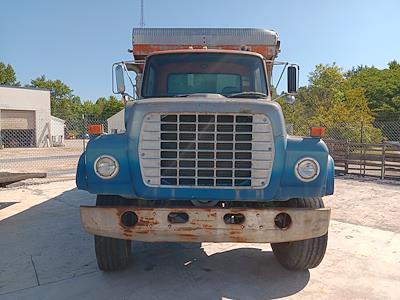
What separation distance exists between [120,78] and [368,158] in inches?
404

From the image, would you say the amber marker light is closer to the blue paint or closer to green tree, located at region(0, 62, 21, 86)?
the blue paint

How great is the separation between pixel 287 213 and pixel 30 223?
4822 millimetres

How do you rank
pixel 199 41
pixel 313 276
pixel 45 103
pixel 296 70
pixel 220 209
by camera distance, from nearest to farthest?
pixel 220 209, pixel 313 276, pixel 296 70, pixel 199 41, pixel 45 103

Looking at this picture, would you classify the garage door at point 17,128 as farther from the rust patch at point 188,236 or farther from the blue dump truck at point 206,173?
the rust patch at point 188,236

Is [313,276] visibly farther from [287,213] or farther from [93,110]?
[93,110]

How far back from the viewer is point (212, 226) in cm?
345

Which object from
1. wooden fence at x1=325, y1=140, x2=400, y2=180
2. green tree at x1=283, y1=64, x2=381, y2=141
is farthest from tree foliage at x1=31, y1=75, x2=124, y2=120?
wooden fence at x1=325, y1=140, x2=400, y2=180

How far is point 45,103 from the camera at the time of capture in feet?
130

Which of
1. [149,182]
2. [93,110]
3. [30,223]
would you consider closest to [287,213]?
[149,182]

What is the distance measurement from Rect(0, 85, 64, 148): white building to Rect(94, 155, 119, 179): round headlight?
36.3 metres

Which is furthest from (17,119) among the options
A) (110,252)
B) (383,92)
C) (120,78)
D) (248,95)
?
(383,92)

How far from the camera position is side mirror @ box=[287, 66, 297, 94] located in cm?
538

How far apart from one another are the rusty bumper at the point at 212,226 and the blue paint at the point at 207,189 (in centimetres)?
14

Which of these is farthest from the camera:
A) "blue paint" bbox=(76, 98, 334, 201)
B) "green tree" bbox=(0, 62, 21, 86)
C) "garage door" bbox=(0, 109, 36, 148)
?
"green tree" bbox=(0, 62, 21, 86)
